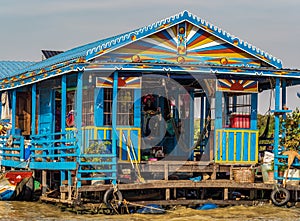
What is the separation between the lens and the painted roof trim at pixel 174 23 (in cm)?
1578

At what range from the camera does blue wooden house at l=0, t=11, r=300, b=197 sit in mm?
15203

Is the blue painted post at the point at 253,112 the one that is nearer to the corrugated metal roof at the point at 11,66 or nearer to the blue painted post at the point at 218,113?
the blue painted post at the point at 218,113

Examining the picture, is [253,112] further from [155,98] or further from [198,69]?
[155,98]

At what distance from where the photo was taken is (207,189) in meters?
16.7

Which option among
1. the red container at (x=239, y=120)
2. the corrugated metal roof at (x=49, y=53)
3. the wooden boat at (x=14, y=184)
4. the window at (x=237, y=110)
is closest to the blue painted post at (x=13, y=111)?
the wooden boat at (x=14, y=184)

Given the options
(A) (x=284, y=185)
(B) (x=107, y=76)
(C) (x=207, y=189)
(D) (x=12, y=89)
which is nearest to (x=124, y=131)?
(B) (x=107, y=76)

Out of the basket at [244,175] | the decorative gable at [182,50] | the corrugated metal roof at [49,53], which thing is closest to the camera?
the basket at [244,175]

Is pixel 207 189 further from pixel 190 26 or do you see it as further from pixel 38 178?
pixel 38 178

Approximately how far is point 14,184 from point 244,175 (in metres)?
5.47

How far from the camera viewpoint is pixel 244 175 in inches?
617

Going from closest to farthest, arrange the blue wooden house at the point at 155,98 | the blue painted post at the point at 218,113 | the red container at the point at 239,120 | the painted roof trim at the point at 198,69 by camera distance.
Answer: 1. the painted roof trim at the point at 198,69
2. the blue wooden house at the point at 155,98
3. the blue painted post at the point at 218,113
4. the red container at the point at 239,120

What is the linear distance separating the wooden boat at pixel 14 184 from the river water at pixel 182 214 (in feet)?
2.36

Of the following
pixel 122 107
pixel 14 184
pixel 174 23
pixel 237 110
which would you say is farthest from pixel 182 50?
pixel 14 184

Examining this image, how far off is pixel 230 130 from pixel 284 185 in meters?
1.87
